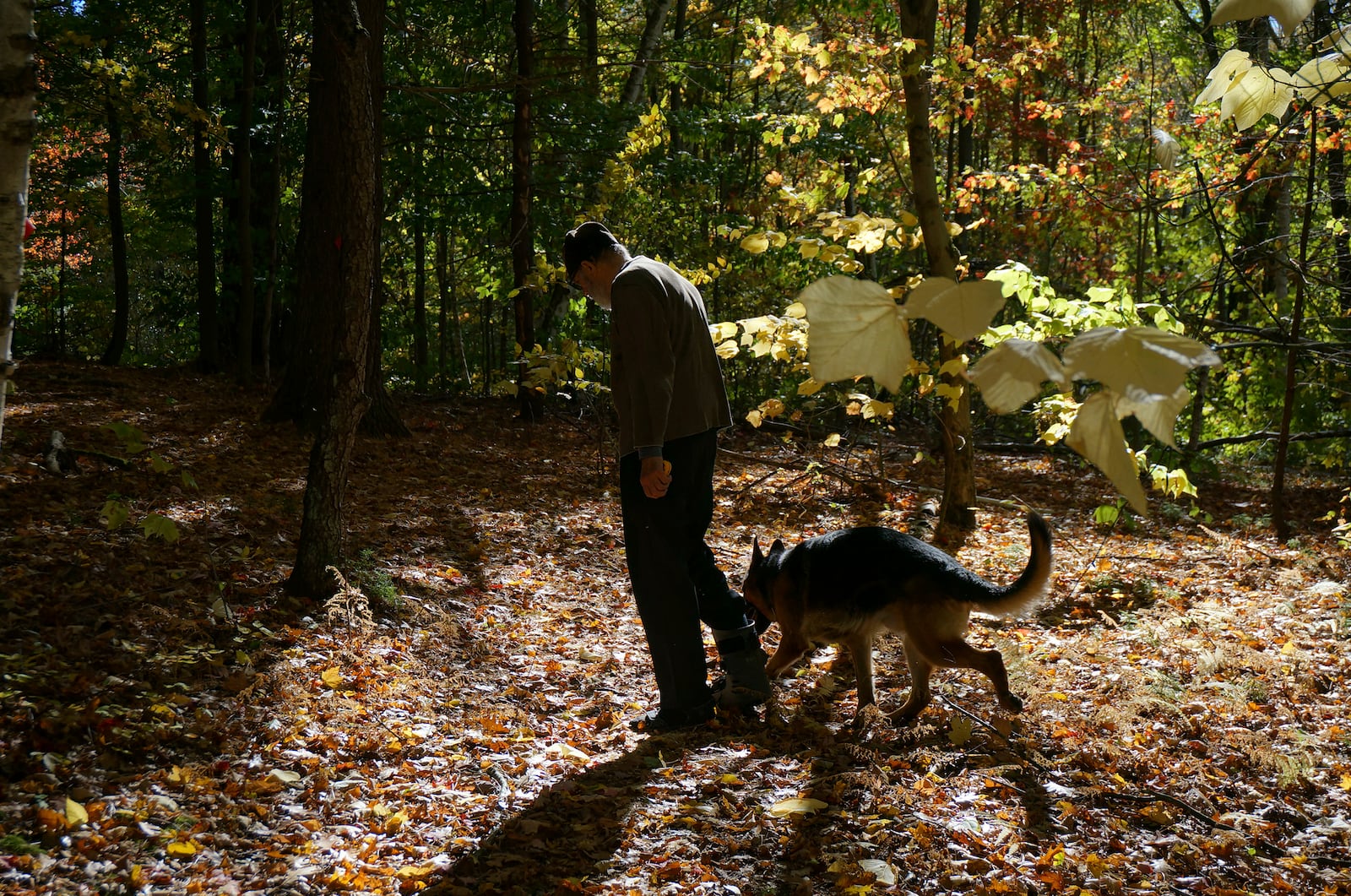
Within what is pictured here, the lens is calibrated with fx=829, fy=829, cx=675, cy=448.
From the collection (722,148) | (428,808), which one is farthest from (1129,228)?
(428,808)

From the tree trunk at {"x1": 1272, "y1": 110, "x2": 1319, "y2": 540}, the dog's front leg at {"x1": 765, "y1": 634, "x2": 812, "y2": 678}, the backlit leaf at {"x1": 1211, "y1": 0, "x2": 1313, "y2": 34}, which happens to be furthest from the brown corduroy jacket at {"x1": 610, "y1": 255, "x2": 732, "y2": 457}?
the tree trunk at {"x1": 1272, "y1": 110, "x2": 1319, "y2": 540}

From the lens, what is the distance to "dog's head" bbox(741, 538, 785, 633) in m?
4.79

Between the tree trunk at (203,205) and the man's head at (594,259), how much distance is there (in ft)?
27.4

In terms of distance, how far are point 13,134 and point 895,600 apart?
3871 millimetres

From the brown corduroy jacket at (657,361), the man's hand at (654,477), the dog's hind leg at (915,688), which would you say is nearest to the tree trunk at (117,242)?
the brown corduroy jacket at (657,361)

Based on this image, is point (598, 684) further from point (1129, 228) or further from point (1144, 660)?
point (1129, 228)

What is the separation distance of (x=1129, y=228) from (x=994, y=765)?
1357cm

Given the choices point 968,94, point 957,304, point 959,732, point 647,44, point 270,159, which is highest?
point 647,44

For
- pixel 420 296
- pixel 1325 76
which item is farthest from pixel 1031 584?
pixel 420 296

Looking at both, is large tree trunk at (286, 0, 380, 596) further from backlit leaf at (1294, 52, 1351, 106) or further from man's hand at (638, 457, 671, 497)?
backlit leaf at (1294, 52, 1351, 106)

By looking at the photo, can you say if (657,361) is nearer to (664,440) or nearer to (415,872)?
(664,440)

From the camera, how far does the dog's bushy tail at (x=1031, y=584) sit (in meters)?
3.81

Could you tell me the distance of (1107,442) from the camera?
2.44ft

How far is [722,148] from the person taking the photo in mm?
19484
